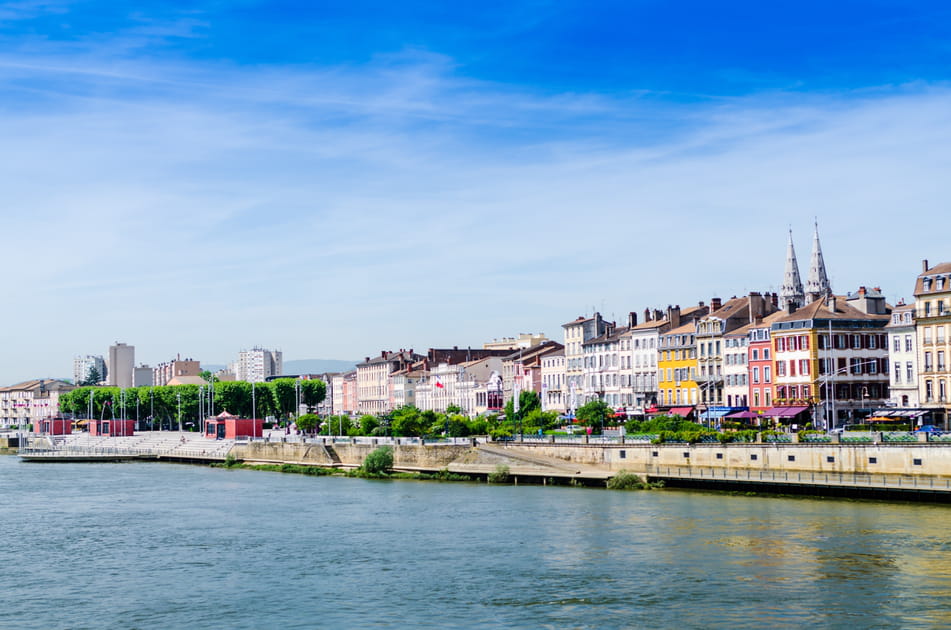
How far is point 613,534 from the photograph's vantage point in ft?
168

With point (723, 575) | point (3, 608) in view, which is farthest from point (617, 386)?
point (3, 608)

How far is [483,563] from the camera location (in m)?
44.9

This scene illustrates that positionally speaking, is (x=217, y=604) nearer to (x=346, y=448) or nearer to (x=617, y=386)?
(x=346, y=448)

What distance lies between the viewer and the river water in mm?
36500

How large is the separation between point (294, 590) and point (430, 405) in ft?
406

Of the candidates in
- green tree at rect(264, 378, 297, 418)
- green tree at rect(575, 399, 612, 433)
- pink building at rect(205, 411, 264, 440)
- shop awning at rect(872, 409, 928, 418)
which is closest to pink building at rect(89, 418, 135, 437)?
green tree at rect(264, 378, 297, 418)

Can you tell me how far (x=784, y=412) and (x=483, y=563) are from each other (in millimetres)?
50363

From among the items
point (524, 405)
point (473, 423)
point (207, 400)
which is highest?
point (207, 400)

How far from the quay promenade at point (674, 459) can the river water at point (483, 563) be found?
167cm

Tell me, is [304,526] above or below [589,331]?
below

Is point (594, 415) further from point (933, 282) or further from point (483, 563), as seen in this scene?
point (483, 563)

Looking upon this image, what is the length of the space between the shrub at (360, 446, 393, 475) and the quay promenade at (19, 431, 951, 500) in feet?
2.77

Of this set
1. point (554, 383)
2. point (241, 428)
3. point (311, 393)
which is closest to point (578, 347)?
A: point (554, 383)

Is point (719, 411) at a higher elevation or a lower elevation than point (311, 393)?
lower
